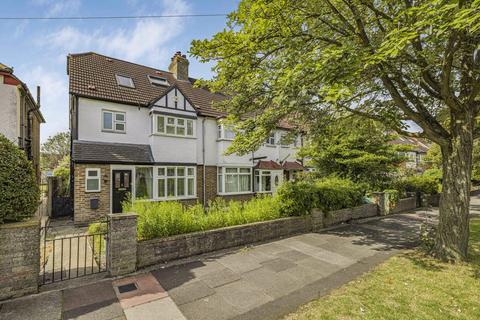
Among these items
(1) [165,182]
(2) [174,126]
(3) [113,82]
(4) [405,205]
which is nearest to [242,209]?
(1) [165,182]

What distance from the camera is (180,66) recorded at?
59.1 feet

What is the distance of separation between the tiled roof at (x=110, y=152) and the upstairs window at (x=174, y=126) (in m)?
1.25

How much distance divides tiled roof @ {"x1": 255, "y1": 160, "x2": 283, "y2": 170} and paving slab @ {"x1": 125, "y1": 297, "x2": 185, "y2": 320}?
12565 millimetres

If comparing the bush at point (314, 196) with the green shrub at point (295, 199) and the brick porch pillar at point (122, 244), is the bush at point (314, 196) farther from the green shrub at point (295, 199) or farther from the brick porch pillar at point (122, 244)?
the brick porch pillar at point (122, 244)

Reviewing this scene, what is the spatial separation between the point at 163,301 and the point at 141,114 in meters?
10.5

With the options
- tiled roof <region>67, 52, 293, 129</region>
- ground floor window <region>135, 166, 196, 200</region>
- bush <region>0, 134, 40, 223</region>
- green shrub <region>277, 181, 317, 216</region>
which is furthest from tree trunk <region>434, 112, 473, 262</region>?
ground floor window <region>135, 166, 196, 200</region>

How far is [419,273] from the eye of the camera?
17.2ft

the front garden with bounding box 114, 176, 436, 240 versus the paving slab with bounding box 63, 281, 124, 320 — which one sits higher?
the front garden with bounding box 114, 176, 436, 240

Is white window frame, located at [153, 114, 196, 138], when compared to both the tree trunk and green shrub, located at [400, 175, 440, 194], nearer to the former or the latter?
the tree trunk

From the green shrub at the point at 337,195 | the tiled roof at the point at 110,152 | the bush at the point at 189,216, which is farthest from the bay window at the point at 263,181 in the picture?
the bush at the point at 189,216

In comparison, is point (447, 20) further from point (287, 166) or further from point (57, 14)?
point (287, 166)

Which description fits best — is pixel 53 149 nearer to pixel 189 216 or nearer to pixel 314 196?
pixel 189 216

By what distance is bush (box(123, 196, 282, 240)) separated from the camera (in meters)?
5.98

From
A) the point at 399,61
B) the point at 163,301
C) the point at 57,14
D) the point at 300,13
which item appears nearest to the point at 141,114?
the point at 57,14
